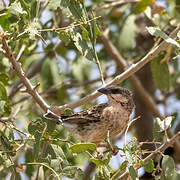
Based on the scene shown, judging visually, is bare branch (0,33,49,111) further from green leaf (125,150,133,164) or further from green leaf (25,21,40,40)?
green leaf (125,150,133,164)

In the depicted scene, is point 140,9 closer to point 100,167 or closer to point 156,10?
point 156,10

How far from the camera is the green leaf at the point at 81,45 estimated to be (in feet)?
9.96

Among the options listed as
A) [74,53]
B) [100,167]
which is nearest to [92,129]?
[100,167]

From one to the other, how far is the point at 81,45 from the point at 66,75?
9.70ft

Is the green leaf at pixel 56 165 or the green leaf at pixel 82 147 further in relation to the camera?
the green leaf at pixel 56 165

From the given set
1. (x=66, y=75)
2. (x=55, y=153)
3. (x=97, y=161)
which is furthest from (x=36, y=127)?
(x=66, y=75)

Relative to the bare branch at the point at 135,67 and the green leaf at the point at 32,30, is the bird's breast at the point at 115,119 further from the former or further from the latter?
the green leaf at the point at 32,30

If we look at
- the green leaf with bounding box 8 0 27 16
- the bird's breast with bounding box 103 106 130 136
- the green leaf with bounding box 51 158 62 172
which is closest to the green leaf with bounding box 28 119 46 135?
the green leaf with bounding box 51 158 62 172

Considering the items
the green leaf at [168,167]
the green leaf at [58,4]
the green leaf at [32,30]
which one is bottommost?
the green leaf at [168,167]

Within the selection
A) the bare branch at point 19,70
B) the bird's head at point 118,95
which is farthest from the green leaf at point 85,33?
the bird's head at point 118,95

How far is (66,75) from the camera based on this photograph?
6.09 metres

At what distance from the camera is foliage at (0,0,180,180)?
2.70 metres

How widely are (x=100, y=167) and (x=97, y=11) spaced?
263cm

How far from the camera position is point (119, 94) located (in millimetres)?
4094
